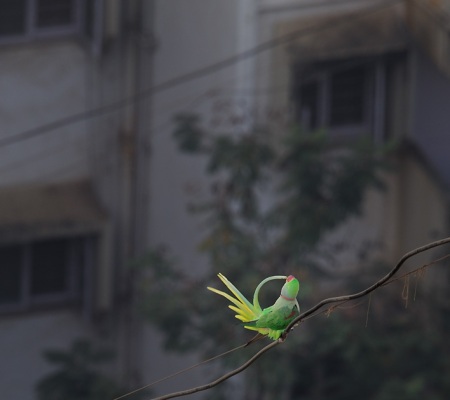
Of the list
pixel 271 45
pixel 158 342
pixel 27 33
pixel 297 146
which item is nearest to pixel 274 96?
pixel 271 45

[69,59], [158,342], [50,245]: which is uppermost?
[69,59]

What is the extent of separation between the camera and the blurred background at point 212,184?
936cm

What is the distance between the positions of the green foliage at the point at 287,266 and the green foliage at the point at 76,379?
72 cm

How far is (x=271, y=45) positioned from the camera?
10.5m

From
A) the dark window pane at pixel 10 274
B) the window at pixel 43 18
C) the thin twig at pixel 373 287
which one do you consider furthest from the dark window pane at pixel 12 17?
the thin twig at pixel 373 287

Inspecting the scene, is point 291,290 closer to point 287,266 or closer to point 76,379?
point 287,266

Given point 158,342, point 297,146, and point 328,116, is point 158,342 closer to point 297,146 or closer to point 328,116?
point 328,116

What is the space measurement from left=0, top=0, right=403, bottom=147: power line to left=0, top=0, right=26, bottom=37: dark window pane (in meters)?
Answer: 0.85

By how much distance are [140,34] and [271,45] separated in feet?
4.68

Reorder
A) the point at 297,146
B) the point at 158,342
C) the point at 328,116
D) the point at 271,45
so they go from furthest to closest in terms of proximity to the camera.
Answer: the point at 158,342, the point at 328,116, the point at 271,45, the point at 297,146

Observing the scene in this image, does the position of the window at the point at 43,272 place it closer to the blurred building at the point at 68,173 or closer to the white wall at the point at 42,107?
the blurred building at the point at 68,173

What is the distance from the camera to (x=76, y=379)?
32.9ft

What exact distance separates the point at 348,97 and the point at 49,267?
3125 mm

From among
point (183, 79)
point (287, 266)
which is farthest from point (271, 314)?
point (183, 79)
